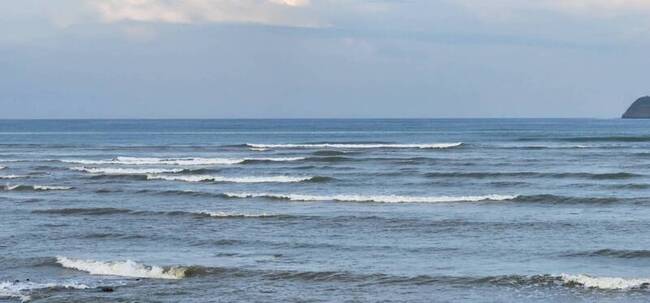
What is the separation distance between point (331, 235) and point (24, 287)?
7.65m

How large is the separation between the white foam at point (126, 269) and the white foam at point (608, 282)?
674cm

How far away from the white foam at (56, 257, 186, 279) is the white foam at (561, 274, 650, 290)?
674 centimetres

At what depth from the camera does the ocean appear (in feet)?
55.8

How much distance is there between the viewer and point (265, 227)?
2473cm

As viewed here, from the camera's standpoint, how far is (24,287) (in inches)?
682

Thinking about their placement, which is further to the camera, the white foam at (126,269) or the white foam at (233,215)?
the white foam at (233,215)

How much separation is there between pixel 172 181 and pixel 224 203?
32.6ft

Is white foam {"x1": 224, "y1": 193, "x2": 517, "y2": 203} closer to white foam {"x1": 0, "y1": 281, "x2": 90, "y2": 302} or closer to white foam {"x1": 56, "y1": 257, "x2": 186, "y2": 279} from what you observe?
white foam {"x1": 56, "y1": 257, "x2": 186, "y2": 279}

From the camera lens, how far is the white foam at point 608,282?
1659cm

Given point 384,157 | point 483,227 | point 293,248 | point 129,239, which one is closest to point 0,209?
point 129,239

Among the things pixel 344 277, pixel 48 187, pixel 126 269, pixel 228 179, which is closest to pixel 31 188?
A: pixel 48 187

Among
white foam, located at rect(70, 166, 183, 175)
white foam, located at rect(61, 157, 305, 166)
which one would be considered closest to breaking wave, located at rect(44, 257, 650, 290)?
white foam, located at rect(70, 166, 183, 175)

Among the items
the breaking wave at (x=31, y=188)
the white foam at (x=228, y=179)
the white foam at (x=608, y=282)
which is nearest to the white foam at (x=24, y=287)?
the white foam at (x=608, y=282)

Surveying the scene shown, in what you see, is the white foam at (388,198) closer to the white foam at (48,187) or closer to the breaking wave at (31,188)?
the white foam at (48,187)
